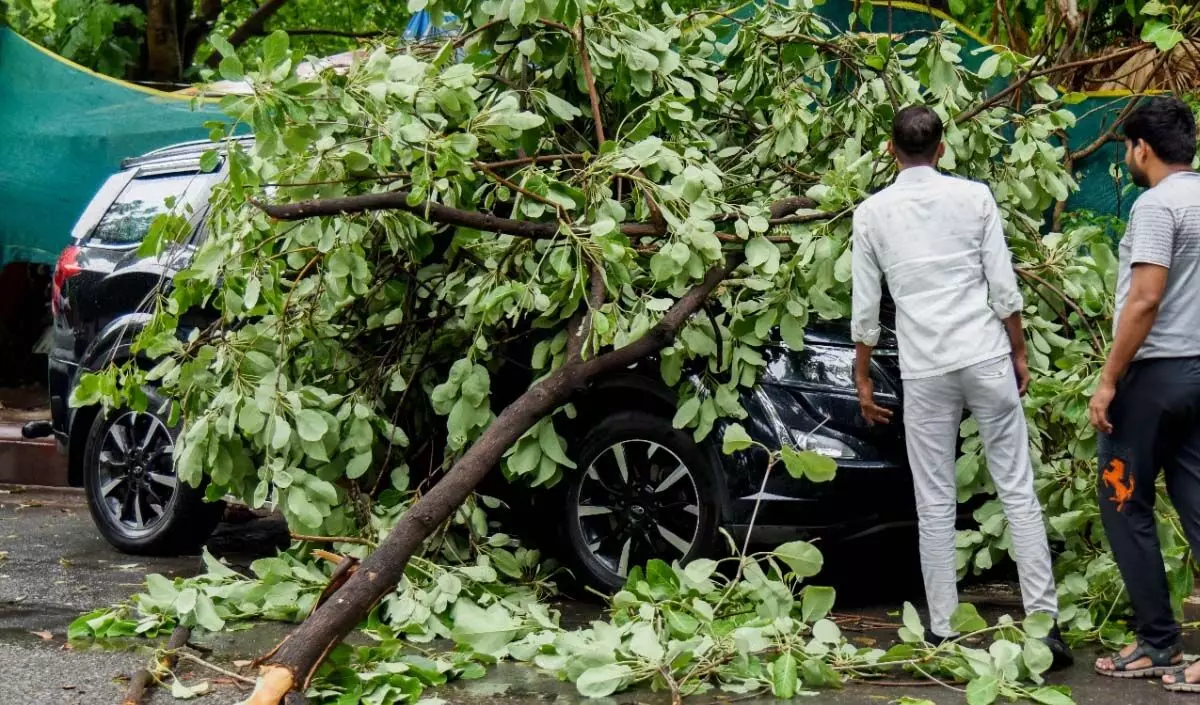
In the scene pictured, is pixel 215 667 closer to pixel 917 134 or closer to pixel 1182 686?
pixel 917 134

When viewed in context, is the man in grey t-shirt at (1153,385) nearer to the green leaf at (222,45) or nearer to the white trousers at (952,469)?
the white trousers at (952,469)

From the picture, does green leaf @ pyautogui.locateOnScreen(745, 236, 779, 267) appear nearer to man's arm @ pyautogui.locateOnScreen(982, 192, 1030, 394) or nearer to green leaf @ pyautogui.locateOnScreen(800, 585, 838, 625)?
man's arm @ pyautogui.locateOnScreen(982, 192, 1030, 394)

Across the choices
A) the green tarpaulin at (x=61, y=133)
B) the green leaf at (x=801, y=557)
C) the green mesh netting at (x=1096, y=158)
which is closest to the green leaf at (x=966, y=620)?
the green leaf at (x=801, y=557)

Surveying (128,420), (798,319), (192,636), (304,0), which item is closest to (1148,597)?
(798,319)

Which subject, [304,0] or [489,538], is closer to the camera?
[489,538]

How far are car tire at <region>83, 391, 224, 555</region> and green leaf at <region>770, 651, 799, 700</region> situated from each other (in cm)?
377

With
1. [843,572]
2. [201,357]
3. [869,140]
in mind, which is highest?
[869,140]

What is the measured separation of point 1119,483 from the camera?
5.23 metres

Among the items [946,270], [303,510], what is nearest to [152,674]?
[303,510]

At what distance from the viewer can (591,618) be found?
20.7 feet

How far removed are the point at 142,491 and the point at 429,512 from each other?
297 cm

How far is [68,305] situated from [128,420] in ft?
2.97

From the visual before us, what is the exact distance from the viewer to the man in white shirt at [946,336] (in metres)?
5.35

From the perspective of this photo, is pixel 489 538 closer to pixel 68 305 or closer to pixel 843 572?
pixel 843 572
